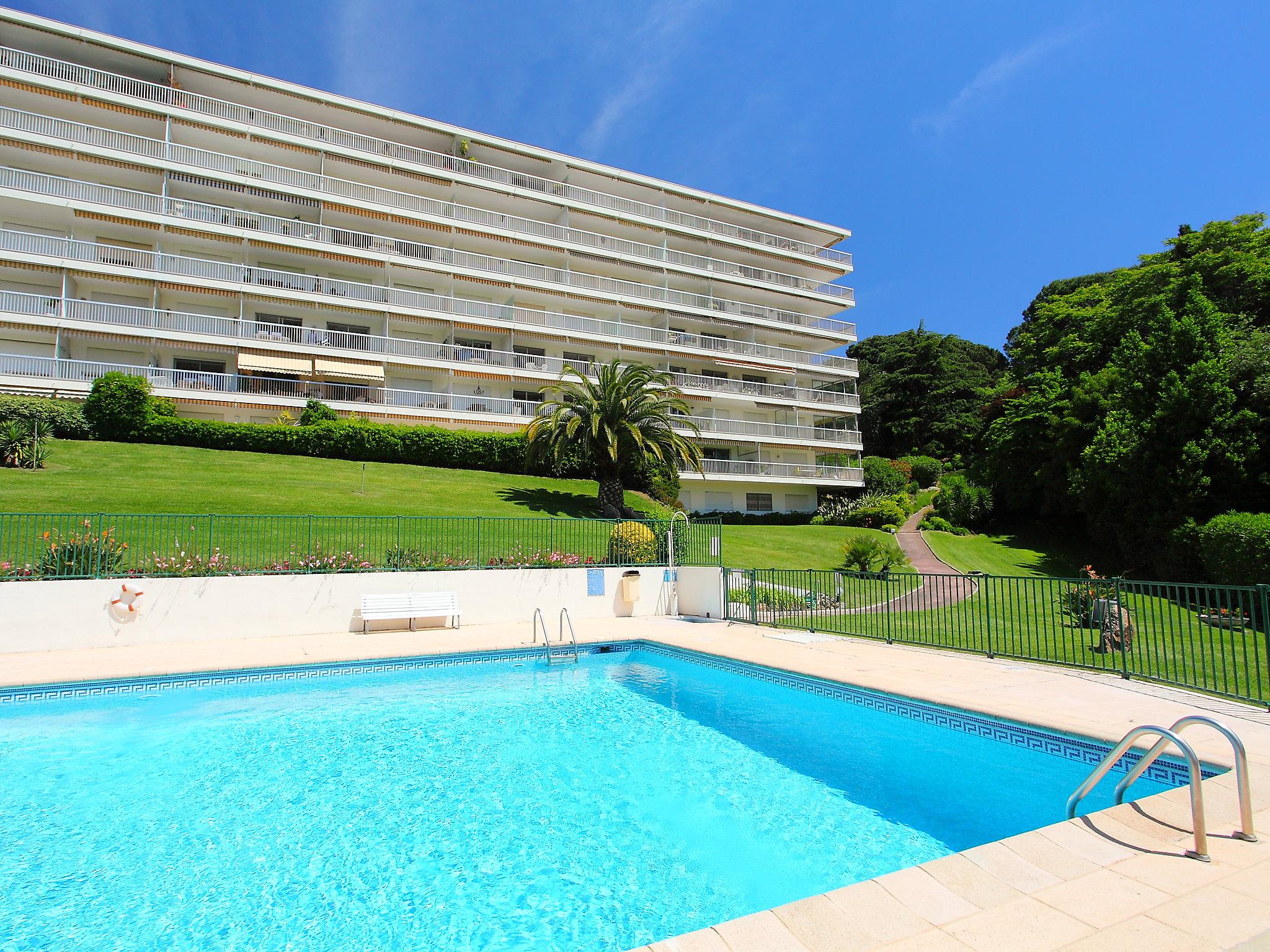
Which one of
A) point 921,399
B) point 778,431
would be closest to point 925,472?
point 921,399

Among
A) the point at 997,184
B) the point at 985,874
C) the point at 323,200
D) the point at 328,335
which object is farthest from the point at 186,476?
the point at 997,184

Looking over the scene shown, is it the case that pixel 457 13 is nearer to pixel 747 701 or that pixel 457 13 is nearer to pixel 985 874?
pixel 747 701

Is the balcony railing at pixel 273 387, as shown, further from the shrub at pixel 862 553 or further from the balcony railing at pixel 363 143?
the shrub at pixel 862 553

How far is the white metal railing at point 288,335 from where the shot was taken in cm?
2519

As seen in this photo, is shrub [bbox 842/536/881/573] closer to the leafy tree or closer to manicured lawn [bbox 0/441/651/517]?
manicured lawn [bbox 0/441/651/517]

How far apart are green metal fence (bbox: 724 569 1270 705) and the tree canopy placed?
811 cm

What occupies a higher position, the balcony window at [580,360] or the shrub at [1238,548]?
the balcony window at [580,360]

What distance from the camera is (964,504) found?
114 feet

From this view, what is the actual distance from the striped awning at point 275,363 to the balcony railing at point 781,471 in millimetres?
18491

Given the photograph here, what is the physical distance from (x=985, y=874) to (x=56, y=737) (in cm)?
912

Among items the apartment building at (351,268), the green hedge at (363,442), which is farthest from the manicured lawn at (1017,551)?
the green hedge at (363,442)

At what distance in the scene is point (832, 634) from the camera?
12852mm

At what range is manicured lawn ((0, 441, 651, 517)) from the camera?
53.1ft

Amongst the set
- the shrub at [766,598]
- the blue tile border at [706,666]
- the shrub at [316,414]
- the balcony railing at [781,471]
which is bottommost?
the blue tile border at [706,666]
